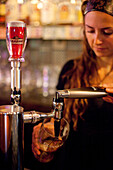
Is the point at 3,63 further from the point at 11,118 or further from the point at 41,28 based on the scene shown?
the point at 11,118

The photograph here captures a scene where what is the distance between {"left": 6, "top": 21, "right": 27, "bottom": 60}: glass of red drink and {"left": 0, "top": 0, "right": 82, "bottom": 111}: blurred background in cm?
127

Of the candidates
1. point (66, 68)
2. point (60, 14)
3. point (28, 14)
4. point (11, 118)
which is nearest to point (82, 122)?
point (66, 68)

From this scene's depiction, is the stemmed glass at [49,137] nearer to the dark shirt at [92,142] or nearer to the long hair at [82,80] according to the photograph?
the dark shirt at [92,142]

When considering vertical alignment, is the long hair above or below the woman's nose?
below

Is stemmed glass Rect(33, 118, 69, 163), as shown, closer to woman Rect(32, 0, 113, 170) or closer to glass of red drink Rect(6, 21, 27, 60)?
glass of red drink Rect(6, 21, 27, 60)

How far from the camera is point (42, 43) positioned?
9.50ft

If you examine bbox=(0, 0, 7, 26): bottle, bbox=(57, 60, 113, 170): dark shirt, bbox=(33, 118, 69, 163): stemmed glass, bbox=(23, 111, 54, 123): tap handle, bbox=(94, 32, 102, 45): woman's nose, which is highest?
bbox=(0, 0, 7, 26): bottle

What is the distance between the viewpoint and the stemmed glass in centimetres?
67

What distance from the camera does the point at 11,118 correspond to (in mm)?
606

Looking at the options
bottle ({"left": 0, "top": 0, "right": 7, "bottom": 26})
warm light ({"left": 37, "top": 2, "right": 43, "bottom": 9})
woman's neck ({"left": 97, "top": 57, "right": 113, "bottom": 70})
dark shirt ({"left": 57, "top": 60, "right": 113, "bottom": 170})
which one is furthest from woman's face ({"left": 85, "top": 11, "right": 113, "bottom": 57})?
bottle ({"left": 0, "top": 0, "right": 7, "bottom": 26})

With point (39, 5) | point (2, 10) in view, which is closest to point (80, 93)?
point (39, 5)

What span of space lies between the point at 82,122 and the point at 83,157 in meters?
0.21

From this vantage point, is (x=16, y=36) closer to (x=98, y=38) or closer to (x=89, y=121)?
(x=98, y=38)

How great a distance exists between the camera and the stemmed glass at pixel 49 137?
0.67m
